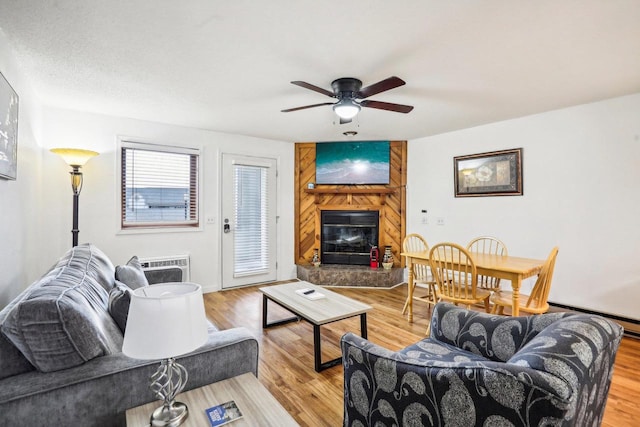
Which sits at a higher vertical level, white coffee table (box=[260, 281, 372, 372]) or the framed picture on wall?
the framed picture on wall

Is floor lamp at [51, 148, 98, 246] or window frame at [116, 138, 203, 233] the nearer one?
floor lamp at [51, 148, 98, 246]

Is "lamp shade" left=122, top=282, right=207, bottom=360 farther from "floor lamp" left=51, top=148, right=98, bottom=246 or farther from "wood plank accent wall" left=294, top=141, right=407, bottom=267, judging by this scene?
"wood plank accent wall" left=294, top=141, right=407, bottom=267

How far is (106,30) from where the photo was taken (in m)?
1.94

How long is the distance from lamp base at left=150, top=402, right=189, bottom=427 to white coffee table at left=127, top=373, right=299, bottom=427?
0.8 inches

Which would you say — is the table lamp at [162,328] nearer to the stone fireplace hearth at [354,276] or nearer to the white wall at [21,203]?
the white wall at [21,203]

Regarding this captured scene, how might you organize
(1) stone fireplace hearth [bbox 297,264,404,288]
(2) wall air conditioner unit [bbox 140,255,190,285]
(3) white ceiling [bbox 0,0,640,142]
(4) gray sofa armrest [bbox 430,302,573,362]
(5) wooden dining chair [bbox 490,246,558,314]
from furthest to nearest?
(1) stone fireplace hearth [bbox 297,264,404,288]
(2) wall air conditioner unit [bbox 140,255,190,285]
(5) wooden dining chair [bbox 490,246,558,314]
(3) white ceiling [bbox 0,0,640,142]
(4) gray sofa armrest [bbox 430,302,573,362]

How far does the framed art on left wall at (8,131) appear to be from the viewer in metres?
1.88

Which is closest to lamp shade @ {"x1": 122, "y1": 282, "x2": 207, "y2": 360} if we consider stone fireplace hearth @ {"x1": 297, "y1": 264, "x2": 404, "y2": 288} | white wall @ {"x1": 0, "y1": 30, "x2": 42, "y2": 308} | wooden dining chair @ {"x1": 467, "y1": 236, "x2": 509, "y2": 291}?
white wall @ {"x1": 0, "y1": 30, "x2": 42, "y2": 308}

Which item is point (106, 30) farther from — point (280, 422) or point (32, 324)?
point (280, 422)

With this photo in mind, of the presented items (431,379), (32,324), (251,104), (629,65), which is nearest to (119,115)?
(251,104)

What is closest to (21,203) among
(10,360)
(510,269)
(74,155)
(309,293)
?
(74,155)

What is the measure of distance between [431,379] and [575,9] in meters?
2.18

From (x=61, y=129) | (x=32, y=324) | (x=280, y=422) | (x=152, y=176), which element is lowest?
(x=280, y=422)

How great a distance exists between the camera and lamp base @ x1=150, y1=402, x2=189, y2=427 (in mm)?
1021
